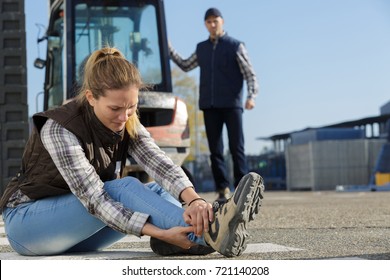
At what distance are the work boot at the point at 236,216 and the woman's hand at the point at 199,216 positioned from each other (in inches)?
0.9

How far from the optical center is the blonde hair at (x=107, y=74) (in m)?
2.91

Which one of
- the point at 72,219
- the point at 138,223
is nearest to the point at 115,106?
the point at 138,223

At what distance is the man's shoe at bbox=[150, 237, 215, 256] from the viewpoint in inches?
122

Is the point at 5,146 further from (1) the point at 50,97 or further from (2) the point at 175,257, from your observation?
(2) the point at 175,257

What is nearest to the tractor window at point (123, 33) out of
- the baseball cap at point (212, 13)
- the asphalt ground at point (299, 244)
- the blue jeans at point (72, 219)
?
the baseball cap at point (212, 13)

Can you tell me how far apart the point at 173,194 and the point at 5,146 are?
6333mm

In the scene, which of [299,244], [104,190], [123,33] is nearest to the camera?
[104,190]

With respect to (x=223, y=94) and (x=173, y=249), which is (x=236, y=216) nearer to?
(x=173, y=249)

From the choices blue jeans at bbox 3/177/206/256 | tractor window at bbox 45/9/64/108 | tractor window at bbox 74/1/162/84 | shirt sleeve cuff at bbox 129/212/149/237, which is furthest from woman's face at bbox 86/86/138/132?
tractor window at bbox 45/9/64/108

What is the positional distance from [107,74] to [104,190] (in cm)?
45

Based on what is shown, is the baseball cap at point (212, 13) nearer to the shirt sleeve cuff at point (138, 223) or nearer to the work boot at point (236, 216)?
the shirt sleeve cuff at point (138, 223)

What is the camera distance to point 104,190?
10.2 ft

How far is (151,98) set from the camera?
27.7ft

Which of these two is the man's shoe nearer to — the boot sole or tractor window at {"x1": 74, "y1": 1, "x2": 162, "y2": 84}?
the boot sole
